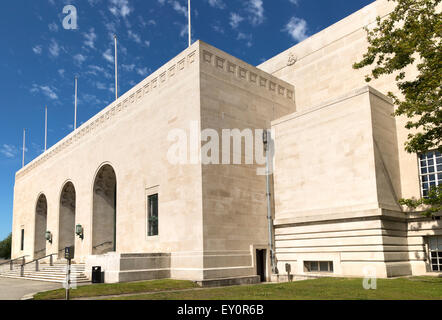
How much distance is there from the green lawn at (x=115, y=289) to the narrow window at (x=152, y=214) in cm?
556

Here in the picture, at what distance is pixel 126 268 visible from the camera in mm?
21922

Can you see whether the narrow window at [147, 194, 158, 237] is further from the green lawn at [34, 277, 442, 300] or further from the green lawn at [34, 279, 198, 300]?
the green lawn at [34, 277, 442, 300]

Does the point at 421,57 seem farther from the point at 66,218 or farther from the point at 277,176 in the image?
the point at 66,218

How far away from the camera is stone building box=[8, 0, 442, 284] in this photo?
2161 centimetres

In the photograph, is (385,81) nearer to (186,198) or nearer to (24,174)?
(186,198)

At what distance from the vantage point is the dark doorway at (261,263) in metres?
25.1

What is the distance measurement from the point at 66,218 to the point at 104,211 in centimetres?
817

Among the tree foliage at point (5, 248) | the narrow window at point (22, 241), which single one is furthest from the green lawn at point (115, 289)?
the tree foliage at point (5, 248)

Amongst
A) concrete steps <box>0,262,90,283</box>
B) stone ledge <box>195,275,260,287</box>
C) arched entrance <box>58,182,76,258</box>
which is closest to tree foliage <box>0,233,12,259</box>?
arched entrance <box>58,182,76,258</box>

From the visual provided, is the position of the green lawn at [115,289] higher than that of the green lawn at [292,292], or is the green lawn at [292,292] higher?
the green lawn at [292,292]

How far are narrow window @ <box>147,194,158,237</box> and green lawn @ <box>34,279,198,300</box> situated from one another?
5562mm

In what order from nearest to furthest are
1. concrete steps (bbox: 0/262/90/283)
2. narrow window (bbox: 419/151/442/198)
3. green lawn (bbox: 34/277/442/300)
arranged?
green lawn (bbox: 34/277/442/300) → narrow window (bbox: 419/151/442/198) → concrete steps (bbox: 0/262/90/283)

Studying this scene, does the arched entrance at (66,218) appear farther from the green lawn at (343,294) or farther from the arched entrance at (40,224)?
the green lawn at (343,294)
